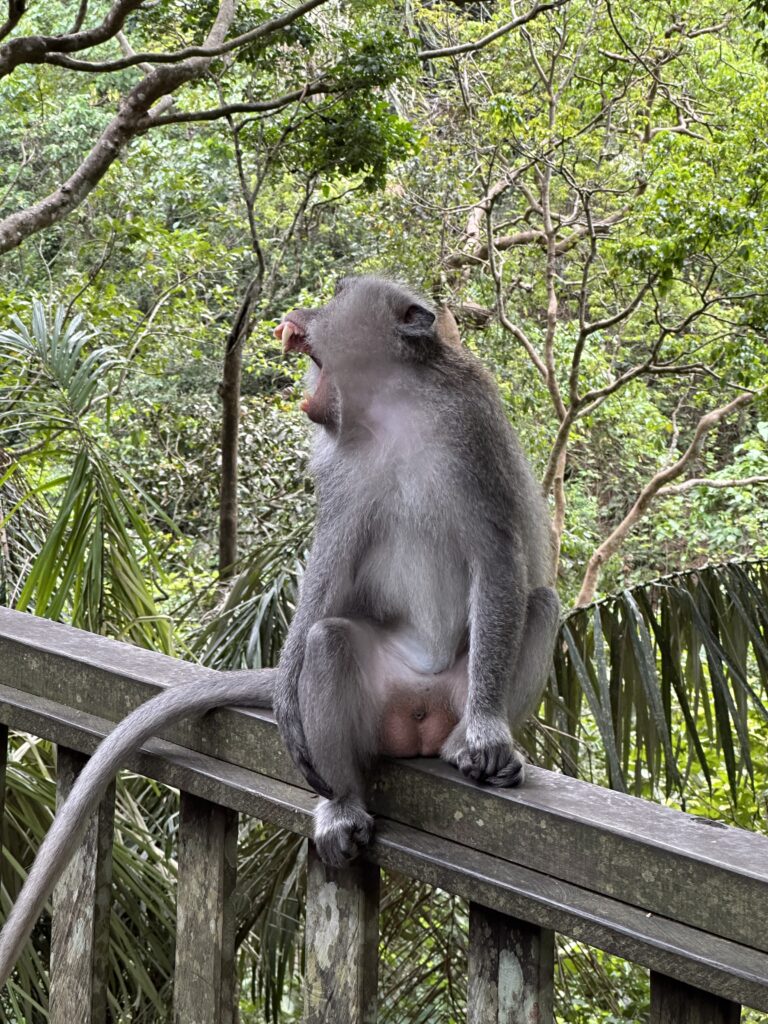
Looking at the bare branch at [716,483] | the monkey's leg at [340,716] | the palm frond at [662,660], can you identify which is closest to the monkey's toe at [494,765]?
the monkey's leg at [340,716]

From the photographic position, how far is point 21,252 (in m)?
9.43

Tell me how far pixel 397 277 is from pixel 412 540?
1.66 ft

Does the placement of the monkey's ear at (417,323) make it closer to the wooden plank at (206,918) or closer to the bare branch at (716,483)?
the wooden plank at (206,918)

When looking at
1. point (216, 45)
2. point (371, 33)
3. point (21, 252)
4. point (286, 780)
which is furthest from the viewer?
point (21, 252)


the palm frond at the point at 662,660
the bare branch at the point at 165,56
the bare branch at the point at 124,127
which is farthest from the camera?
the bare branch at the point at 124,127

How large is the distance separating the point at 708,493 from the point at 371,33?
514 cm

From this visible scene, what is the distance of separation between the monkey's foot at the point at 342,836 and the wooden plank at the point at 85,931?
0.92 ft

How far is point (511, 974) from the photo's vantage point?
0.99 metres

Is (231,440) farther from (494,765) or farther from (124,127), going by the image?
(494,765)

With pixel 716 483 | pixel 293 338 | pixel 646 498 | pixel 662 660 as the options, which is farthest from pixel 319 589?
pixel 716 483

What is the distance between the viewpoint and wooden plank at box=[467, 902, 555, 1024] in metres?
0.98

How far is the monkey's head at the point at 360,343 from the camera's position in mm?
1857

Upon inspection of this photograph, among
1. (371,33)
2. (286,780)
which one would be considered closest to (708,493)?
(371,33)

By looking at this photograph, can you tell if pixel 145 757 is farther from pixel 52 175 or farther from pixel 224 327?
pixel 52 175
